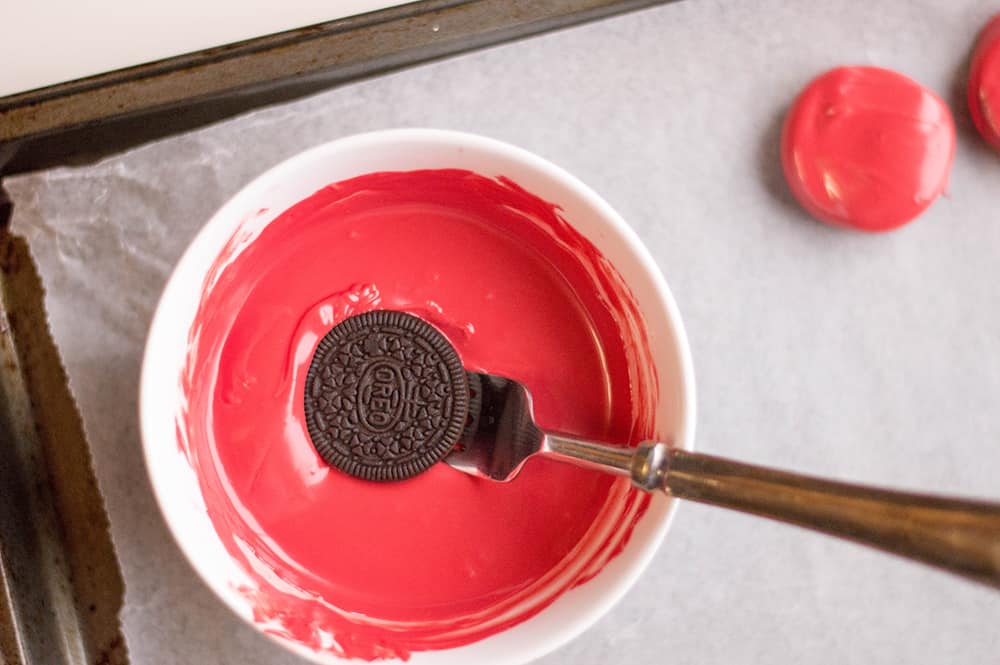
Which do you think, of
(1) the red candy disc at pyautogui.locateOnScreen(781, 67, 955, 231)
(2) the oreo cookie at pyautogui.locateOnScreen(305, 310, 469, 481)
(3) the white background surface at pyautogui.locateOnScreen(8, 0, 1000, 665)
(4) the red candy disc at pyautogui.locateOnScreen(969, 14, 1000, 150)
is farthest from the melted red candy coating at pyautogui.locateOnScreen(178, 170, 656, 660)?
(4) the red candy disc at pyautogui.locateOnScreen(969, 14, 1000, 150)

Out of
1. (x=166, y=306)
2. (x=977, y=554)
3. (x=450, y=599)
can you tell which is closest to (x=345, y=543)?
(x=450, y=599)

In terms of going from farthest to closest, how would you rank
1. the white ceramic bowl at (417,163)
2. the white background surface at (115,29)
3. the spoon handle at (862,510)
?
the white background surface at (115,29), the white ceramic bowl at (417,163), the spoon handle at (862,510)

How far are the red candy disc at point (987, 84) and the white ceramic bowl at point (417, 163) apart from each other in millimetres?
461

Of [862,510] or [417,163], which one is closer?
[862,510]

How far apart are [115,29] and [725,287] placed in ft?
2.04

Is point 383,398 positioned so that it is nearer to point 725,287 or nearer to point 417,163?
point 417,163

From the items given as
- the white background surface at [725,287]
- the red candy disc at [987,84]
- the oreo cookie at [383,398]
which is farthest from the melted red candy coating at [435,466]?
the red candy disc at [987,84]

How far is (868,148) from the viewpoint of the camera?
788 millimetres

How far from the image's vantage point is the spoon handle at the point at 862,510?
335 mm

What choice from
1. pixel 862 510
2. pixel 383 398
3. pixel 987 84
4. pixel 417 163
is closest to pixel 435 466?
pixel 383 398

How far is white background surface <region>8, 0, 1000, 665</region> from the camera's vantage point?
755 mm

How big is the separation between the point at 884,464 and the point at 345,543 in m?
0.55

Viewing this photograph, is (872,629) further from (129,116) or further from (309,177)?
(129,116)

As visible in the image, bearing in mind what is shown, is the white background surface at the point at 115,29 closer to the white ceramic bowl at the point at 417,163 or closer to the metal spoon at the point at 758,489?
the white ceramic bowl at the point at 417,163
